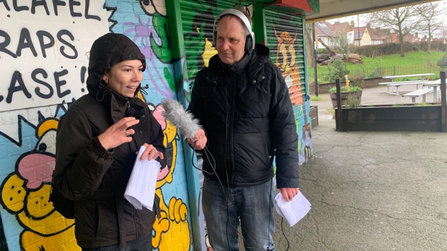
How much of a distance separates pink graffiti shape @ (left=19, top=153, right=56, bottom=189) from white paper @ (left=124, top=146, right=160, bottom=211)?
0.91m

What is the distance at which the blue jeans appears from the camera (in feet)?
7.02

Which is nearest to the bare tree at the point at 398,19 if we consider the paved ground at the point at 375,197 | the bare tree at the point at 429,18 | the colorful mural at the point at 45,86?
the bare tree at the point at 429,18

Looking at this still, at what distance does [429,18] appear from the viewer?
93.7 ft

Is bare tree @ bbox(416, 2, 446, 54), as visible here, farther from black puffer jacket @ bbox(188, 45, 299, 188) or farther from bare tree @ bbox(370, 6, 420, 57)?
black puffer jacket @ bbox(188, 45, 299, 188)

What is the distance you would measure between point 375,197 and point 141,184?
4218mm

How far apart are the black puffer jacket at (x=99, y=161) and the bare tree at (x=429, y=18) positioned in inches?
1316

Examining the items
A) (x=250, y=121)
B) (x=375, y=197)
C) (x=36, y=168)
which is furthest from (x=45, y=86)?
(x=375, y=197)

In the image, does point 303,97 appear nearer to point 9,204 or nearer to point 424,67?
point 9,204

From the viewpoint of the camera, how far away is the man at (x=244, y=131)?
205 cm

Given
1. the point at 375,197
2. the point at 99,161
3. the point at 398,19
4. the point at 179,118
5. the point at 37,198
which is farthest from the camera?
the point at 398,19

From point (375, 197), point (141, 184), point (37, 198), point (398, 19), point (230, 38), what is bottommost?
point (375, 197)

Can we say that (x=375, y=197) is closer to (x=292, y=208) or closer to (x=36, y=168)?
(x=292, y=208)

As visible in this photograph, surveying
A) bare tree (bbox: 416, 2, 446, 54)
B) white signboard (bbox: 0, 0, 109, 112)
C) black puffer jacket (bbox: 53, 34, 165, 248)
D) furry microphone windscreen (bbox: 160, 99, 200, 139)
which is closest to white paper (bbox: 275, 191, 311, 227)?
furry microphone windscreen (bbox: 160, 99, 200, 139)

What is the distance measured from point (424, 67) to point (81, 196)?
3146 cm
